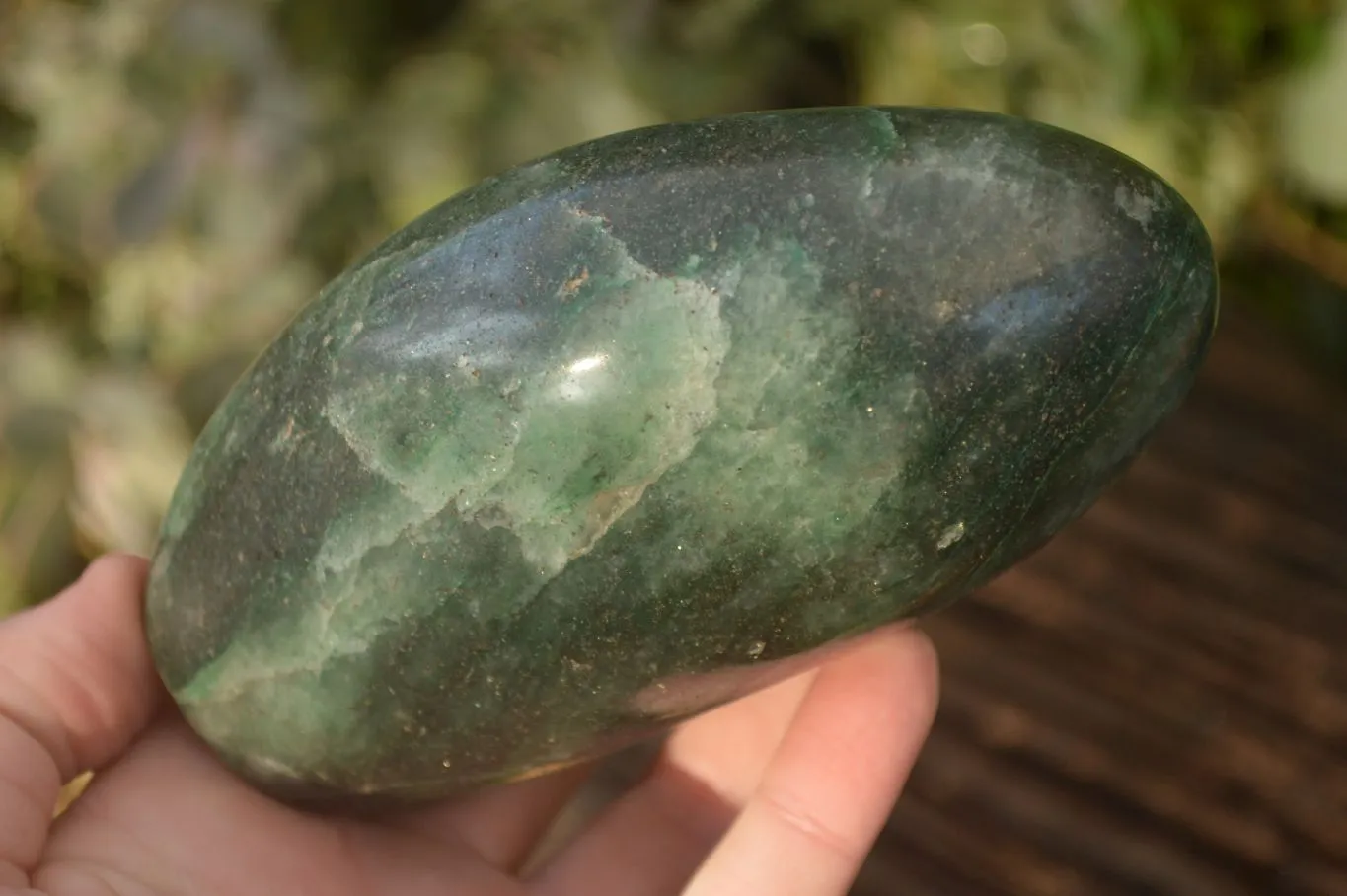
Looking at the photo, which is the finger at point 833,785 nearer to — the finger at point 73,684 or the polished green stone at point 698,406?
the polished green stone at point 698,406

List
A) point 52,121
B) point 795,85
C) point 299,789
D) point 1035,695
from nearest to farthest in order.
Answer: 1. point 299,789
2. point 52,121
3. point 1035,695
4. point 795,85

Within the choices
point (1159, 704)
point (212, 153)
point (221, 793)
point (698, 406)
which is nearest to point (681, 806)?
point (221, 793)

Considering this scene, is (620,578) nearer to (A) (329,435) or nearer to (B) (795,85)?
(A) (329,435)

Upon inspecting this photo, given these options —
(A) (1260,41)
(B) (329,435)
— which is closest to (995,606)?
(A) (1260,41)

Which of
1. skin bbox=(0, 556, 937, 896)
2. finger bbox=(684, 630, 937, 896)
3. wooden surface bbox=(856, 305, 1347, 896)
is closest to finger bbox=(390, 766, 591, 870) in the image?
Result: skin bbox=(0, 556, 937, 896)

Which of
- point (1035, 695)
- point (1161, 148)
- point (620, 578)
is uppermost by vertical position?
point (620, 578)

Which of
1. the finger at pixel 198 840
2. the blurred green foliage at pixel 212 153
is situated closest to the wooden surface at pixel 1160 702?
the blurred green foliage at pixel 212 153
